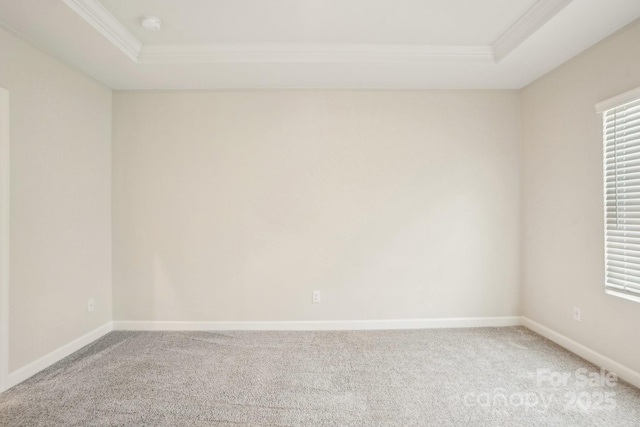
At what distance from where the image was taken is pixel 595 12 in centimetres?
218

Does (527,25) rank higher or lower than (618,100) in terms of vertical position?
higher

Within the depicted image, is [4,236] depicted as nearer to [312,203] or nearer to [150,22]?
[150,22]

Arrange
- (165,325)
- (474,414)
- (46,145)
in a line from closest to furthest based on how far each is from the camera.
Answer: (474,414) → (46,145) → (165,325)

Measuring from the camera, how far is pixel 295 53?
112 inches

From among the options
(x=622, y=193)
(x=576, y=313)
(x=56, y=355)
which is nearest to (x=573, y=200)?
(x=622, y=193)

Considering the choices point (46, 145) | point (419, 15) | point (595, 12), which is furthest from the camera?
point (46, 145)

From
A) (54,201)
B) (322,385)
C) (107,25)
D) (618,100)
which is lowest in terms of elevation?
(322,385)

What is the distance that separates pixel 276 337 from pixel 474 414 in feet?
6.04

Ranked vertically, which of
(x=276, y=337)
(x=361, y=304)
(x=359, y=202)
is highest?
(x=359, y=202)

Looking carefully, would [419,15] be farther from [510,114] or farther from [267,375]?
[267,375]

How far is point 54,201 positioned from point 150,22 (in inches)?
64.5

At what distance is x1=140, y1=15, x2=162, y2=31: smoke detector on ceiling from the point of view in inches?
95.6

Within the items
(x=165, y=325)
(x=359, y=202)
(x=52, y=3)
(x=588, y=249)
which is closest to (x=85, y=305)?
(x=165, y=325)

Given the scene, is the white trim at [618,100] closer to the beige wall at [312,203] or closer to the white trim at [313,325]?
the beige wall at [312,203]
